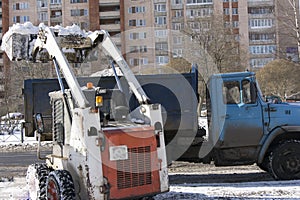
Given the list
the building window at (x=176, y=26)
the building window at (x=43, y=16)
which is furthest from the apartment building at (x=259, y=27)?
the building window at (x=43, y=16)

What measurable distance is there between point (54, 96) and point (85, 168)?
1.78m

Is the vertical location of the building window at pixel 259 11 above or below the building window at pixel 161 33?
above

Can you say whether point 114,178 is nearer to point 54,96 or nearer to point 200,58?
point 54,96

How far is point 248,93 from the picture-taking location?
415 inches

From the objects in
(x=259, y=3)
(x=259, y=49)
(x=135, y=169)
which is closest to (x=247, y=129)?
(x=135, y=169)

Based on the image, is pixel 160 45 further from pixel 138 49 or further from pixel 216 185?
pixel 216 185

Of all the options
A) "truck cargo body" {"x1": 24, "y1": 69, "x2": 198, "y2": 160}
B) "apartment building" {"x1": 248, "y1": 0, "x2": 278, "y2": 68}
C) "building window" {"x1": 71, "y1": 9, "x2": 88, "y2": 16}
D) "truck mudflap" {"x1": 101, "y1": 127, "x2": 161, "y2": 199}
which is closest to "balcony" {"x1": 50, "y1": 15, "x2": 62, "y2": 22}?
"building window" {"x1": 71, "y1": 9, "x2": 88, "y2": 16}

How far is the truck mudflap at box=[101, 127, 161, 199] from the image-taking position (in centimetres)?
649

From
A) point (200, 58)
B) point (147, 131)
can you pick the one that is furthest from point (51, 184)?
point (200, 58)

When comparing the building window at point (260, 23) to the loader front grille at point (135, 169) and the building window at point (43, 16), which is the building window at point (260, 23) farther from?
the loader front grille at point (135, 169)

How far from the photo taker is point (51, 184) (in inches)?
275

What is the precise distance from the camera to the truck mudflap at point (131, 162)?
6.49m

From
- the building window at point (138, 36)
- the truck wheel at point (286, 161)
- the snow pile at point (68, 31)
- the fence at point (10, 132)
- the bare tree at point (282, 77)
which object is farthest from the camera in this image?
the building window at point (138, 36)

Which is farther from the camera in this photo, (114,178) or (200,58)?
(200,58)
